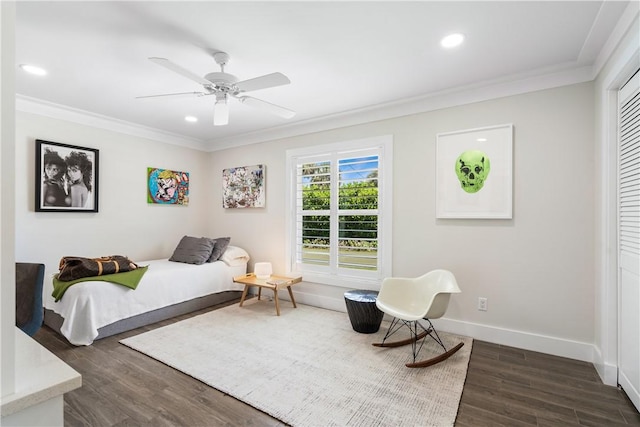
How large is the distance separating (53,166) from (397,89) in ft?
13.2

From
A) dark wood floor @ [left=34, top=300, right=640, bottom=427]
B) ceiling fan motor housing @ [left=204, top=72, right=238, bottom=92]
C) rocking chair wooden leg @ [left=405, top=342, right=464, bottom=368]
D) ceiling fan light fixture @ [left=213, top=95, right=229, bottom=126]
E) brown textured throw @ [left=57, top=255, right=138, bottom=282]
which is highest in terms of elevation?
ceiling fan motor housing @ [left=204, top=72, right=238, bottom=92]

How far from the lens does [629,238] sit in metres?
2.06

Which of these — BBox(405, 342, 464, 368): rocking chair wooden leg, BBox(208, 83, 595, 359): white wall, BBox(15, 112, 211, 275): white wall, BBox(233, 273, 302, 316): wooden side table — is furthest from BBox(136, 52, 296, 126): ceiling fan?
BBox(405, 342, 464, 368): rocking chair wooden leg

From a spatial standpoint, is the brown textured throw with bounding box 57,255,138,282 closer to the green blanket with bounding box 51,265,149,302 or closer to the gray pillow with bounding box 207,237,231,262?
the green blanket with bounding box 51,265,149,302

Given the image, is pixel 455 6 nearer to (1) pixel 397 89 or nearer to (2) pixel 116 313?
(1) pixel 397 89

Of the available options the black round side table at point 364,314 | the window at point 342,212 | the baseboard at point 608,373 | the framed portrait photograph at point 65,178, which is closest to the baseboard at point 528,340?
the baseboard at point 608,373

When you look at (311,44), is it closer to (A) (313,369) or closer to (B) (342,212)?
(B) (342,212)

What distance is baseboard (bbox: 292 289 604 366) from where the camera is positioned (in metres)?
2.58

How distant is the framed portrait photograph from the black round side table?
350 cm

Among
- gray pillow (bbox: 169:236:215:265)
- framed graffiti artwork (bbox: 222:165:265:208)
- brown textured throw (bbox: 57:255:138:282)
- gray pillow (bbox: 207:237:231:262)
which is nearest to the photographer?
brown textured throw (bbox: 57:255:138:282)

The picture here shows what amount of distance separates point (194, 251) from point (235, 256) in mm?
589

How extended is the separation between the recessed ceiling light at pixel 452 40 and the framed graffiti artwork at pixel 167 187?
4.19m

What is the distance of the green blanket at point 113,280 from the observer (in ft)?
9.57

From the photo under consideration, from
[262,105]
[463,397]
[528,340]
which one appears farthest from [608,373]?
[262,105]
